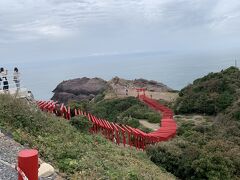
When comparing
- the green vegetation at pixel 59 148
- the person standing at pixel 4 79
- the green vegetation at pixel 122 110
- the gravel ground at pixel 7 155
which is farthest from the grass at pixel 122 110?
the gravel ground at pixel 7 155

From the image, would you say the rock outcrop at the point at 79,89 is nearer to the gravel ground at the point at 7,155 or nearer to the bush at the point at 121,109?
the bush at the point at 121,109

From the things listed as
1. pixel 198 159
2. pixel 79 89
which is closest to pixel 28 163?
pixel 198 159

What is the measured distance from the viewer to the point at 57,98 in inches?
2913

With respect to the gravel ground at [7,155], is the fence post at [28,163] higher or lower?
higher

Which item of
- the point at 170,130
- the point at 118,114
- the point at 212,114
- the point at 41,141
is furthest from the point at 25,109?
the point at 118,114

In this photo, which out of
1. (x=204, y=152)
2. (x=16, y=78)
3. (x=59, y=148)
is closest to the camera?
(x=59, y=148)

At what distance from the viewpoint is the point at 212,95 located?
38.7m

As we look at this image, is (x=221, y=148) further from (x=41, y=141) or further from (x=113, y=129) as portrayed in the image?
(x=41, y=141)

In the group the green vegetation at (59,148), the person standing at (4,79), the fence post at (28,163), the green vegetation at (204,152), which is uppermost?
the person standing at (4,79)

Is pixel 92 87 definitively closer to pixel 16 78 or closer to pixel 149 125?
pixel 149 125

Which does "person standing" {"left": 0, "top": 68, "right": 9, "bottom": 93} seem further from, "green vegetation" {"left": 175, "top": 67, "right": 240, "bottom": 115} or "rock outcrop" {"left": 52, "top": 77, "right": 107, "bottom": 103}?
"rock outcrop" {"left": 52, "top": 77, "right": 107, "bottom": 103}

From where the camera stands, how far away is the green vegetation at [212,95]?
3697 cm

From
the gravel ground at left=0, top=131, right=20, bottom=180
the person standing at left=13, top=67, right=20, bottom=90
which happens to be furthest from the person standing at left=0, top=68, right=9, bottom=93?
the gravel ground at left=0, top=131, right=20, bottom=180

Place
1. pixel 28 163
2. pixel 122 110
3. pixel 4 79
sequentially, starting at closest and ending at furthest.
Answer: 1. pixel 28 163
2. pixel 4 79
3. pixel 122 110
